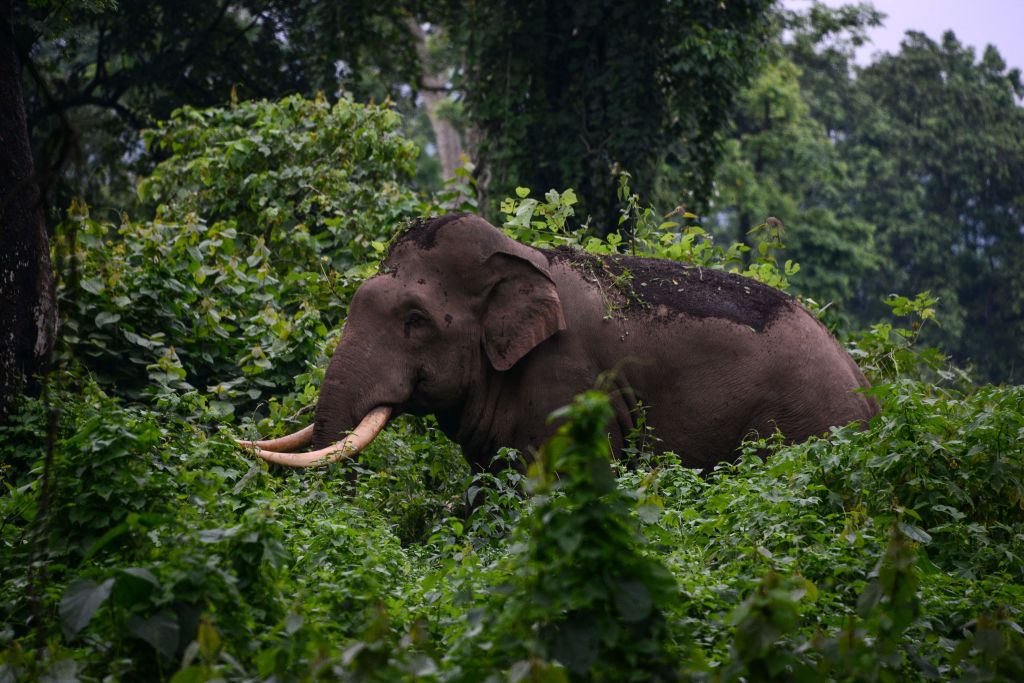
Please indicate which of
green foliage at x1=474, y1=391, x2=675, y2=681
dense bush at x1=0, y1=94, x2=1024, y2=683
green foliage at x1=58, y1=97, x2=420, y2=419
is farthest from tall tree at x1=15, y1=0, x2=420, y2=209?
green foliage at x1=474, y1=391, x2=675, y2=681

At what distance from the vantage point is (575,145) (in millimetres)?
15945

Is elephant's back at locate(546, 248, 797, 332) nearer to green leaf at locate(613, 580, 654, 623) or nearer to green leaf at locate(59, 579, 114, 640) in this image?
green leaf at locate(613, 580, 654, 623)

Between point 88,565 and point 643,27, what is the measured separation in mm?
12770

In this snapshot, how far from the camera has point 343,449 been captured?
6.60 m

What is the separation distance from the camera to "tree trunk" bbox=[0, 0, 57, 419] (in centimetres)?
695

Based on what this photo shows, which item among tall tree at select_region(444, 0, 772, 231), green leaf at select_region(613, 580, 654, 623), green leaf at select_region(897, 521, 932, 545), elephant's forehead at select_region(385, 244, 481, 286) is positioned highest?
tall tree at select_region(444, 0, 772, 231)

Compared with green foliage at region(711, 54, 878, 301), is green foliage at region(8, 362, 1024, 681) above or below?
below

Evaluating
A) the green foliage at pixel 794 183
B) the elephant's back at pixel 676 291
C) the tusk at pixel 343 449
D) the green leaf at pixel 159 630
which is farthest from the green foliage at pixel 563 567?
the green foliage at pixel 794 183

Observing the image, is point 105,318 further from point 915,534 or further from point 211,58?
point 211,58

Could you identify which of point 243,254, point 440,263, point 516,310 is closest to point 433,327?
point 440,263

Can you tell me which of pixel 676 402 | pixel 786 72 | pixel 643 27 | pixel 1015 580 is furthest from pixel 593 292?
pixel 786 72

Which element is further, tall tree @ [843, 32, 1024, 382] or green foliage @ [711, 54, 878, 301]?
tall tree @ [843, 32, 1024, 382]

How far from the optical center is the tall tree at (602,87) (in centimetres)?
1562

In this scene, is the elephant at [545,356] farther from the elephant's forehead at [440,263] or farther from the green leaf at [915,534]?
the green leaf at [915,534]
